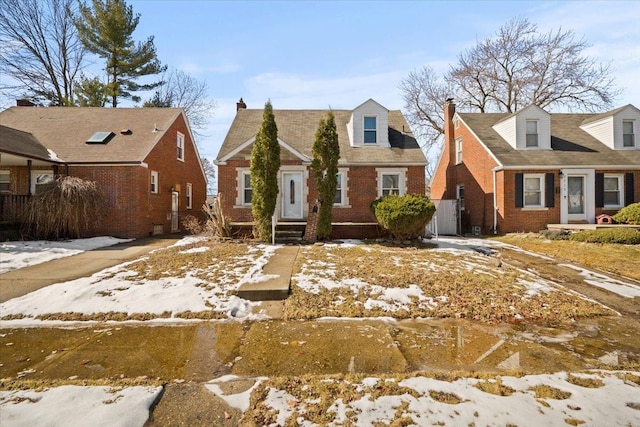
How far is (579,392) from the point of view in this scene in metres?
2.83

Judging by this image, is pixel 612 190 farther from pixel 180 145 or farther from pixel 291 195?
pixel 180 145

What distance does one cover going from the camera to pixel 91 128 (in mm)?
15484

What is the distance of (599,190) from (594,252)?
23.1 ft

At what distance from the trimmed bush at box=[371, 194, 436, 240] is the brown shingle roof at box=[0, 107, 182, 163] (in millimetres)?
11095

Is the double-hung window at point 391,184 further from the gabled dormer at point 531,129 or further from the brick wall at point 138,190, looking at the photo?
the brick wall at point 138,190

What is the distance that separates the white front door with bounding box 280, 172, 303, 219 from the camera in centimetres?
1427

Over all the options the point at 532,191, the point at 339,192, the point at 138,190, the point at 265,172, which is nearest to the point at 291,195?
the point at 339,192

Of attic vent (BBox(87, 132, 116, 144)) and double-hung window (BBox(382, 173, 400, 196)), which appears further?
double-hung window (BBox(382, 173, 400, 196))

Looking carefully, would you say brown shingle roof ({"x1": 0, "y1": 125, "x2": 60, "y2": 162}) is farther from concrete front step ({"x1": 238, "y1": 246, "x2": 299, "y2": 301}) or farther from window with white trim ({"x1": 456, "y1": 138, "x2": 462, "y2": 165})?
window with white trim ({"x1": 456, "y1": 138, "x2": 462, "y2": 165})

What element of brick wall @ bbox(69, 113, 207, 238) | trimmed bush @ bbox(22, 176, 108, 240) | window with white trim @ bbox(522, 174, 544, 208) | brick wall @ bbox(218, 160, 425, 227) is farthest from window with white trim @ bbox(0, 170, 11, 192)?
window with white trim @ bbox(522, 174, 544, 208)

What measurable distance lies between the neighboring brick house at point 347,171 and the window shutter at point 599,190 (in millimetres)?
8521

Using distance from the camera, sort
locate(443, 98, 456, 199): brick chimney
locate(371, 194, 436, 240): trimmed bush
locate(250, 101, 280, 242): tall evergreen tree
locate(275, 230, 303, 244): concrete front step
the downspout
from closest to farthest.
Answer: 1. locate(371, 194, 436, 240): trimmed bush
2. locate(250, 101, 280, 242): tall evergreen tree
3. locate(275, 230, 303, 244): concrete front step
4. the downspout
5. locate(443, 98, 456, 199): brick chimney

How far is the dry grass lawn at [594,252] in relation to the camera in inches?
315

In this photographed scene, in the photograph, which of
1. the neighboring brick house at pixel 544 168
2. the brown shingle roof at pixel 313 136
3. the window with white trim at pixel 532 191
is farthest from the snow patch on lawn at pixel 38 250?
the window with white trim at pixel 532 191
